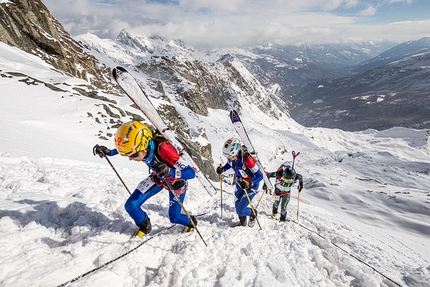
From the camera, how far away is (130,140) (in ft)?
14.9

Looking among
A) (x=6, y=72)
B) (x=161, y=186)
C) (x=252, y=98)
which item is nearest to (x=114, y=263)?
(x=161, y=186)

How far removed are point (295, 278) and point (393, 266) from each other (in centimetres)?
316

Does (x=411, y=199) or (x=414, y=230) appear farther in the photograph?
(x=411, y=199)

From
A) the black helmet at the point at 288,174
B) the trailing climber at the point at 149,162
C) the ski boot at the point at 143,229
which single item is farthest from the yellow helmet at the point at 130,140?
the black helmet at the point at 288,174

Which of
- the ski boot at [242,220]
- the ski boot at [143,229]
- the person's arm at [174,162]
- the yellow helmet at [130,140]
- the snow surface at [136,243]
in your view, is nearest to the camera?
the snow surface at [136,243]

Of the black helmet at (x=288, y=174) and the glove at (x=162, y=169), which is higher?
the glove at (x=162, y=169)

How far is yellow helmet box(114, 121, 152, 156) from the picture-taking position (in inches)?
179

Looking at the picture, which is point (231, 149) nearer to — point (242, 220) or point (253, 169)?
point (253, 169)

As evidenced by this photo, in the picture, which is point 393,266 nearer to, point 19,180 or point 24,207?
point 24,207

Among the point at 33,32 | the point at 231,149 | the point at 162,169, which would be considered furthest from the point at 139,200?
the point at 33,32

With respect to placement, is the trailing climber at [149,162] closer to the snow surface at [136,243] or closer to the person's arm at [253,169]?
the snow surface at [136,243]

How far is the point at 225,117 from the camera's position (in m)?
111

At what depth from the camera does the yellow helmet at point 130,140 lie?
4.54 metres

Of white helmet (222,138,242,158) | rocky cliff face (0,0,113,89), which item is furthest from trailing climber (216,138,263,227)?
rocky cliff face (0,0,113,89)
